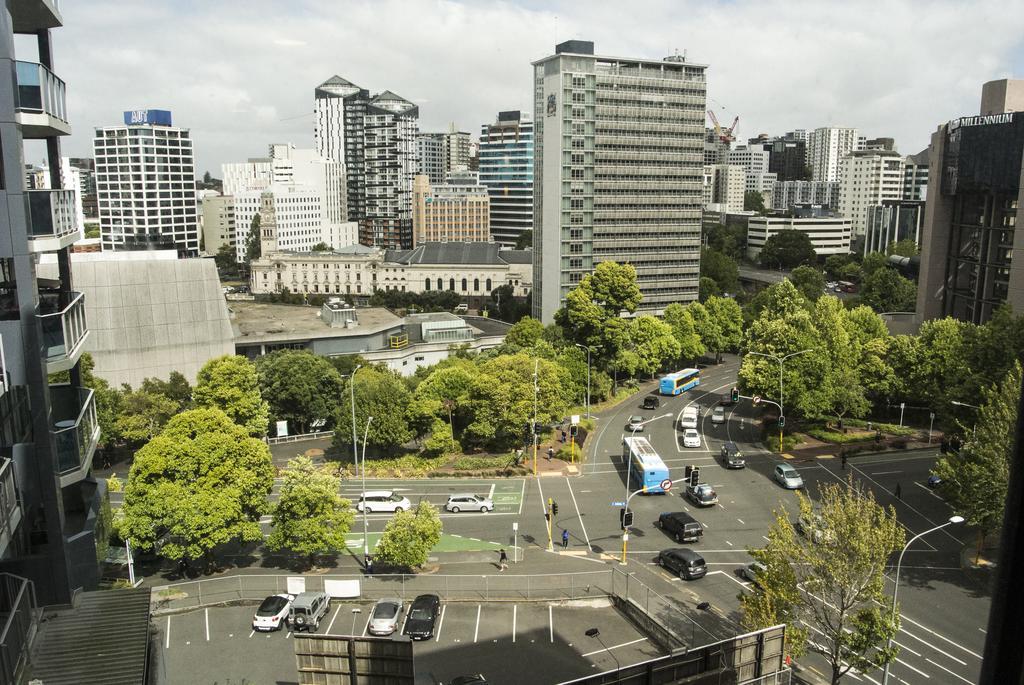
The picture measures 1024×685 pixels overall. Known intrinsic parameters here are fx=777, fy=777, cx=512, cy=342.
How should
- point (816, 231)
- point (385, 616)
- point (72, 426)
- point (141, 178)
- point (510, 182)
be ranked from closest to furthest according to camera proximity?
1. point (72, 426)
2. point (385, 616)
3. point (141, 178)
4. point (816, 231)
5. point (510, 182)

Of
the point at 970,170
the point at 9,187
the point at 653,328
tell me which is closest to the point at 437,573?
the point at 9,187

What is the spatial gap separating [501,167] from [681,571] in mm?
156274

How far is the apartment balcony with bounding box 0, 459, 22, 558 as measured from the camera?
431 inches

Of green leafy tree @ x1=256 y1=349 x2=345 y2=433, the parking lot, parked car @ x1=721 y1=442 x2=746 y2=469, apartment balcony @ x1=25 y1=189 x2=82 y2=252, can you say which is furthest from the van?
apartment balcony @ x1=25 y1=189 x2=82 y2=252

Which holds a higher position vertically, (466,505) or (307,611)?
(307,611)

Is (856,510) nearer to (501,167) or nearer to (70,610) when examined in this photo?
(70,610)

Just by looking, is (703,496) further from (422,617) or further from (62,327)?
(62,327)

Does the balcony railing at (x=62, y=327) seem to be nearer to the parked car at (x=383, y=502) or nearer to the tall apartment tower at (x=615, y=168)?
the parked car at (x=383, y=502)

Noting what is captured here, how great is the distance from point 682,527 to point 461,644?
1297 cm

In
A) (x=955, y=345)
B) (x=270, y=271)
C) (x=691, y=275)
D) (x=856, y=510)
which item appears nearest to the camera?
(x=856, y=510)

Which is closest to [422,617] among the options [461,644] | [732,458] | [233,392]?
[461,644]

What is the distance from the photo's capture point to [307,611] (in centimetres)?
2717

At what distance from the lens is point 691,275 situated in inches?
3745

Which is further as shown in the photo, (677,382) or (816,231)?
(816,231)
